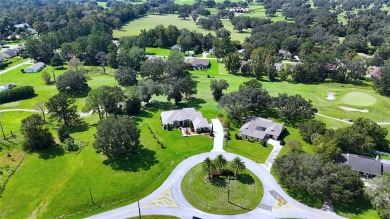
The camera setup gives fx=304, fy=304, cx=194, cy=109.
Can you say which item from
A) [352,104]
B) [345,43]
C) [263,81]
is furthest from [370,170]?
[345,43]

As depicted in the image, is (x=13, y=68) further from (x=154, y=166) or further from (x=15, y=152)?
(x=154, y=166)

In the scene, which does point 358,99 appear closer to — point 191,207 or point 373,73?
point 373,73

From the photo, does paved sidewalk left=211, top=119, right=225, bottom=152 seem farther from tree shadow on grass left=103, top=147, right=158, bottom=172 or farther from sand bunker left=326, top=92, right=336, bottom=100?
sand bunker left=326, top=92, right=336, bottom=100

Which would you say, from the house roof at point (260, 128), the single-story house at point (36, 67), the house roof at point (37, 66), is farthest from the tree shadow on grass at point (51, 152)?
the house roof at point (37, 66)

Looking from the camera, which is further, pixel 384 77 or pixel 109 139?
pixel 384 77

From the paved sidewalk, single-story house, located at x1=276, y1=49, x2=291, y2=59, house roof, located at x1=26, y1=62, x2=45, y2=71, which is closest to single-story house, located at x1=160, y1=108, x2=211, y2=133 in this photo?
the paved sidewalk

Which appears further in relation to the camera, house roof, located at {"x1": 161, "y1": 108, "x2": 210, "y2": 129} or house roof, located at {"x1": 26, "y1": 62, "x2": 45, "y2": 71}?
house roof, located at {"x1": 26, "y1": 62, "x2": 45, "y2": 71}

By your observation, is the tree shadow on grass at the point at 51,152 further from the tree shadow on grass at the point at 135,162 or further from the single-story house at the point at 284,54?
the single-story house at the point at 284,54
